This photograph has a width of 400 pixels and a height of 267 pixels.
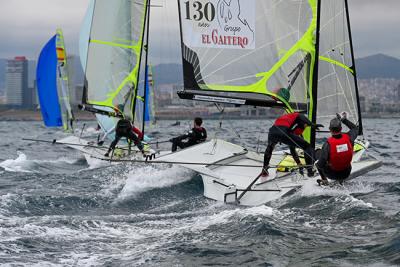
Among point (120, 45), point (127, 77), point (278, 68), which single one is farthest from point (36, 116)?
point (278, 68)

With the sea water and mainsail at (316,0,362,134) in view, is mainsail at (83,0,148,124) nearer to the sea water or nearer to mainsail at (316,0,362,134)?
the sea water

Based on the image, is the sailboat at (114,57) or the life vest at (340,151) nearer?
the life vest at (340,151)

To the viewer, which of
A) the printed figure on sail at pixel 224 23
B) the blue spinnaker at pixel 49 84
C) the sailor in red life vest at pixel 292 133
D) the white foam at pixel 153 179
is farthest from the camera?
the blue spinnaker at pixel 49 84

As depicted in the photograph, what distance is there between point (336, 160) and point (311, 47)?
2347mm

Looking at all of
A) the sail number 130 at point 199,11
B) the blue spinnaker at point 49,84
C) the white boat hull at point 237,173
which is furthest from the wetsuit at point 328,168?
the blue spinnaker at point 49,84

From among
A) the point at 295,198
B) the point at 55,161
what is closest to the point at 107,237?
the point at 295,198

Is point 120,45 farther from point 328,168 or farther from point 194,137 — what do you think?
point 328,168

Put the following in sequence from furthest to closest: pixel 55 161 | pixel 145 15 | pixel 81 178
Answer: pixel 55 161 → pixel 145 15 → pixel 81 178

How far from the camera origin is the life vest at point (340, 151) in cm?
870

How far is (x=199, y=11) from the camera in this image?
424 inches

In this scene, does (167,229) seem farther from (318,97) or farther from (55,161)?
(55,161)

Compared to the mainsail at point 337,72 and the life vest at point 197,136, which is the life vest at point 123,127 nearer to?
the life vest at point 197,136

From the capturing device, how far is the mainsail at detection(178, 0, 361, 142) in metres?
10.4

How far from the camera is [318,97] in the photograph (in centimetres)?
1120
